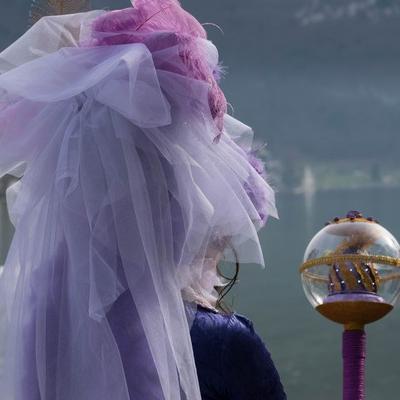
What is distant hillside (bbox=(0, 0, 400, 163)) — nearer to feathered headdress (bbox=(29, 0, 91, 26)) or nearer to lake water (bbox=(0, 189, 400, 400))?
lake water (bbox=(0, 189, 400, 400))

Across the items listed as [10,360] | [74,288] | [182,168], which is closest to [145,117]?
[182,168]

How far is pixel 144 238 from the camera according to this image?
113 centimetres

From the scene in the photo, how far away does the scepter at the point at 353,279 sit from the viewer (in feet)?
5.93

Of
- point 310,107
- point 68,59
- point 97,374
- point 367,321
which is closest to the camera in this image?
point 97,374

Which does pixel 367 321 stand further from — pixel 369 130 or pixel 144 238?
pixel 369 130

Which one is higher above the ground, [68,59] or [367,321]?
[68,59]

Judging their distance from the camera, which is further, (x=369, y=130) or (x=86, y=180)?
(x=369, y=130)

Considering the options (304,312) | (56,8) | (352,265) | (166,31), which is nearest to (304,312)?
(304,312)

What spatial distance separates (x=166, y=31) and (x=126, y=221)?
0.24 meters

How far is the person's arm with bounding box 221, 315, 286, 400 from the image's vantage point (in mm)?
1100

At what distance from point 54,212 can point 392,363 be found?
302 inches

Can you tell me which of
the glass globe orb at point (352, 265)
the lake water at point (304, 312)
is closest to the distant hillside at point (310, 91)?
the lake water at point (304, 312)

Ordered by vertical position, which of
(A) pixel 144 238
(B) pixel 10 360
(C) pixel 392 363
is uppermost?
(A) pixel 144 238

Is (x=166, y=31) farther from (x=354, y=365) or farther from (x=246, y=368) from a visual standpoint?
(x=354, y=365)
